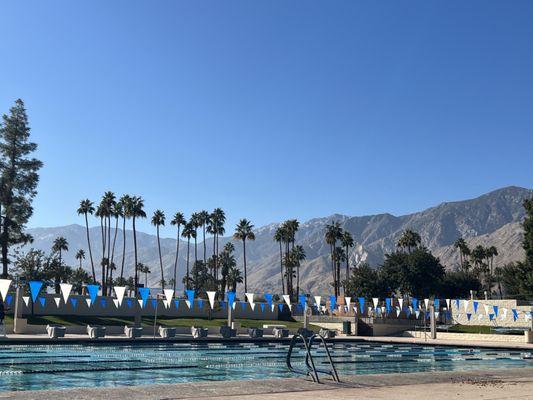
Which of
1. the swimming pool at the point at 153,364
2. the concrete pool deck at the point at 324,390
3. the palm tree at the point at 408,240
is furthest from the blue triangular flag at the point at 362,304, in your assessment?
the palm tree at the point at 408,240

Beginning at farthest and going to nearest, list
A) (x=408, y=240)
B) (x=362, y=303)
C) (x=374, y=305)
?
(x=408, y=240) → (x=362, y=303) → (x=374, y=305)

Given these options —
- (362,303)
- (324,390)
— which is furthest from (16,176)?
(324,390)

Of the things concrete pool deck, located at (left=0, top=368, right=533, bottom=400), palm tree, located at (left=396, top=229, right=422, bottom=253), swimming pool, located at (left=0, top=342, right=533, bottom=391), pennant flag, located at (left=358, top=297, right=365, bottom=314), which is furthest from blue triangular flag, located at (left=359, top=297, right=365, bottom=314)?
palm tree, located at (left=396, top=229, right=422, bottom=253)

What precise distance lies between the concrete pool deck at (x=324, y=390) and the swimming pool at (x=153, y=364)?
11.7 ft

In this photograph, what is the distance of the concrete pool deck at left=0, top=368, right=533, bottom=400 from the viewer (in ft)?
39.3

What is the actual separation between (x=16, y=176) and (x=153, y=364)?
183 feet

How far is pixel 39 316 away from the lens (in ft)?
176

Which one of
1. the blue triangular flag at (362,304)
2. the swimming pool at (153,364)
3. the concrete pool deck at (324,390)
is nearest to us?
the concrete pool deck at (324,390)

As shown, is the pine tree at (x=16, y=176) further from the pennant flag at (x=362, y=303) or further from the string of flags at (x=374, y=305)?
the pennant flag at (x=362, y=303)

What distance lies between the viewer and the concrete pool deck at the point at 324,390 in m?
12.0

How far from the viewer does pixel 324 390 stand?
13.5m

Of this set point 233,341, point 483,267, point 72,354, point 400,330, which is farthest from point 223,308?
point 483,267

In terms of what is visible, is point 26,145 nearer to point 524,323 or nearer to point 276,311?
point 276,311

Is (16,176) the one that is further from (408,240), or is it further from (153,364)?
(408,240)
